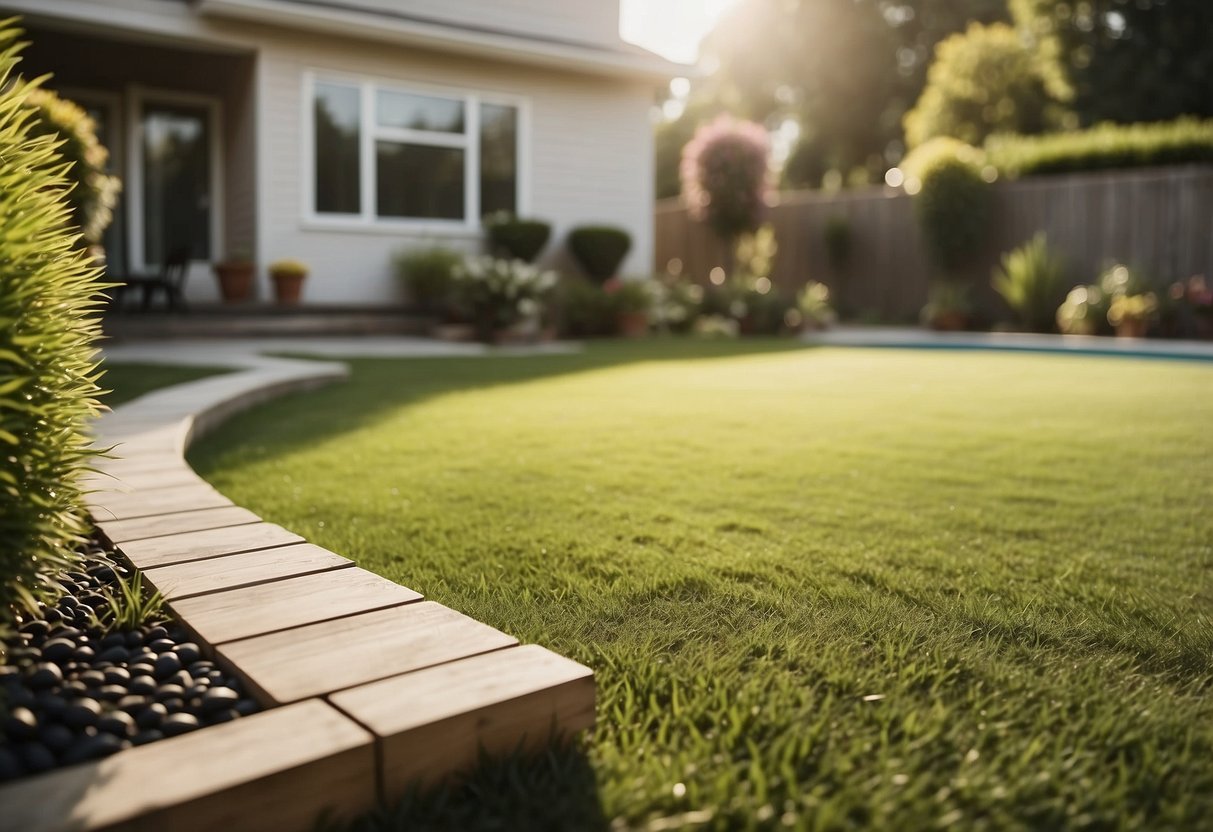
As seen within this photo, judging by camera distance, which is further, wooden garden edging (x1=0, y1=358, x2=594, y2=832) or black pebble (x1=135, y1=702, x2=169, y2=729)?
black pebble (x1=135, y1=702, x2=169, y2=729)

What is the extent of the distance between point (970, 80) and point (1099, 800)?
1901 cm

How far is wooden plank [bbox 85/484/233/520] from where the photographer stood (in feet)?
7.22

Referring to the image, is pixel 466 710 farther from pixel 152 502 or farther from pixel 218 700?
pixel 152 502

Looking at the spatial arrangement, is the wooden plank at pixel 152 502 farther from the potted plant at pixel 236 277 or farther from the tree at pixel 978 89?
the tree at pixel 978 89

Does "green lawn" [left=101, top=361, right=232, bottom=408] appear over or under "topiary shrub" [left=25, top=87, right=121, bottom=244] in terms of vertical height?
under

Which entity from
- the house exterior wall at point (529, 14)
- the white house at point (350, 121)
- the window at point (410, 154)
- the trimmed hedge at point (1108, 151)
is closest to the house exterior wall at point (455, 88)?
the white house at point (350, 121)

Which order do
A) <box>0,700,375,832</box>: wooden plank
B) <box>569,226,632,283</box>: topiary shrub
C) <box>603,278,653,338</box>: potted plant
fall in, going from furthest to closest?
<box>569,226,632,283</box>: topiary shrub → <box>603,278,653,338</box>: potted plant → <box>0,700,375,832</box>: wooden plank

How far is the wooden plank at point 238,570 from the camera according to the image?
1.71 meters

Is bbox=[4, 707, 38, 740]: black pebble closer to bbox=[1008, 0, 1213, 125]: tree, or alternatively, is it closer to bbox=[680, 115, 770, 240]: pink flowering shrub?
bbox=[680, 115, 770, 240]: pink flowering shrub

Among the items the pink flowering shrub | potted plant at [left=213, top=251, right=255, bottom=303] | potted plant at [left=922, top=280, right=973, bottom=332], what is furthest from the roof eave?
potted plant at [left=922, top=280, right=973, bottom=332]

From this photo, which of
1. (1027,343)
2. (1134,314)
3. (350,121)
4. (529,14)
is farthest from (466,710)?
(529,14)

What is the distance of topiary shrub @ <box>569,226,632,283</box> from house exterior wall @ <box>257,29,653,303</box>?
0.29m

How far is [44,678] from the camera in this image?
137 cm

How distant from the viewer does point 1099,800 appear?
1201 mm
